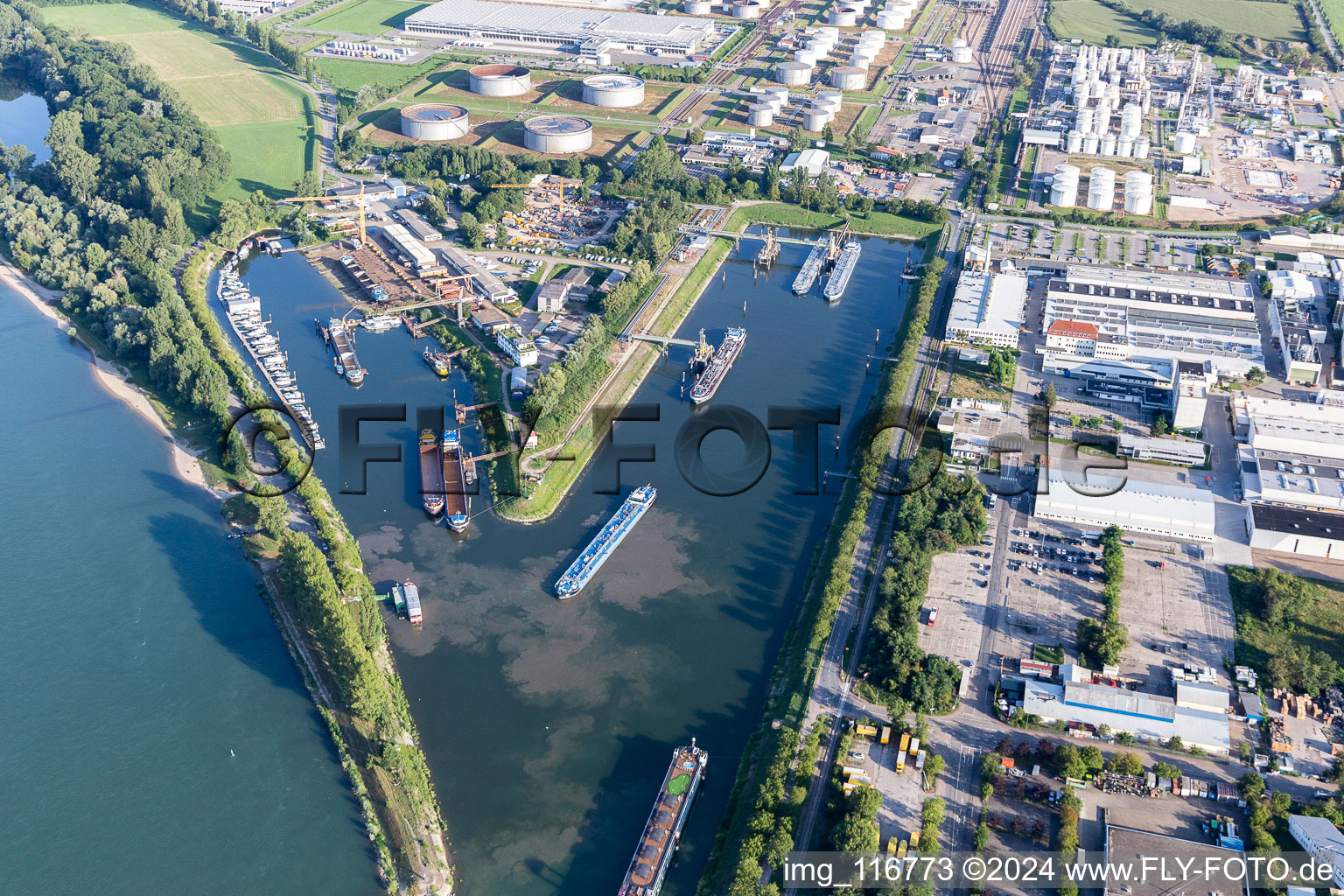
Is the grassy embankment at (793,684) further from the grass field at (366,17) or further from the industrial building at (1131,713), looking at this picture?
the grass field at (366,17)

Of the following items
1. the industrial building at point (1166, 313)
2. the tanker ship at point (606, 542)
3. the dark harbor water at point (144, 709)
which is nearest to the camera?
the dark harbor water at point (144, 709)

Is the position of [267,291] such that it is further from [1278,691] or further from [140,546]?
[1278,691]

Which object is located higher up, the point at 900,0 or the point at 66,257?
the point at 900,0

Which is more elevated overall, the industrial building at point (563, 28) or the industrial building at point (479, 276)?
the industrial building at point (563, 28)

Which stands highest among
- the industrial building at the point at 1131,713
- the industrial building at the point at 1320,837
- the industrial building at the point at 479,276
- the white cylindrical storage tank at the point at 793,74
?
the white cylindrical storage tank at the point at 793,74

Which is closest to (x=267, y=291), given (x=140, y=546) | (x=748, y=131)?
(x=140, y=546)

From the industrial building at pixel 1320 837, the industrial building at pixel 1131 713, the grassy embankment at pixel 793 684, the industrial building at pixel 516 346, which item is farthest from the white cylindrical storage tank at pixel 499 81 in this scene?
the industrial building at pixel 1320 837

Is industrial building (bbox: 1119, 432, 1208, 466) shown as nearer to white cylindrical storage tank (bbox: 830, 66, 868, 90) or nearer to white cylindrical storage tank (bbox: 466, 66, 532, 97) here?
white cylindrical storage tank (bbox: 830, 66, 868, 90)

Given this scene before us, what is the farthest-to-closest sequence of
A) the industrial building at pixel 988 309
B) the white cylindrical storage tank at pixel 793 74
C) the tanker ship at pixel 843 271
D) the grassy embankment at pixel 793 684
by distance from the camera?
1. the white cylindrical storage tank at pixel 793 74
2. the tanker ship at pixel 843 271
3. the industrial building at pixel 988 309
4. the grassy embankment at pixel 793 684
